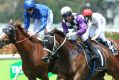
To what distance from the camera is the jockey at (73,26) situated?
35.2 ft

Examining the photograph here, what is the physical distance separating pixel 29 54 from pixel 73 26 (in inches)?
41.4

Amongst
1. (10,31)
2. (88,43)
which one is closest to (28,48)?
(10,31)

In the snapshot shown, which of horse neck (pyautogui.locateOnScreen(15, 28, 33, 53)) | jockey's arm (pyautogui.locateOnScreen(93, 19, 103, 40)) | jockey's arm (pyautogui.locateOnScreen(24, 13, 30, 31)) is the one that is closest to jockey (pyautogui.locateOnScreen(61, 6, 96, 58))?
jockey's arm (pyautogui.locateOnScreen(93, 19, 103, 40))

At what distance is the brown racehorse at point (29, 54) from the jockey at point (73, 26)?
0.70 meters

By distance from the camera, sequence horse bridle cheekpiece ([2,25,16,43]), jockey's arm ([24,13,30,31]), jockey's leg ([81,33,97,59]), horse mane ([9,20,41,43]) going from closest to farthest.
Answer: horse bridle cheekpiece ([2,25,16,43]) → jockey's leg ([81,33,97,59]) → horse mane ([9,20,41,43]) → jockey's arm ([24,13,30,31])

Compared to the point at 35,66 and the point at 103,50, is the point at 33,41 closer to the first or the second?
the point at 35,66

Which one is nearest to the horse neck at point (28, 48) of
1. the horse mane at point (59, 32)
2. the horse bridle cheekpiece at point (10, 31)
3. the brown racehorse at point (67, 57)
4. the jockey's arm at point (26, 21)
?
the horse bridle cheekpiece at point (10, 31)

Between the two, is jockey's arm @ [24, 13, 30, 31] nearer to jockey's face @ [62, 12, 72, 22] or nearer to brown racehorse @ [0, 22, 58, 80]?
brown racehorse @ [0, 22, 58, 80]

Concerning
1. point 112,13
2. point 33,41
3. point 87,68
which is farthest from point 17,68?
point 112,13

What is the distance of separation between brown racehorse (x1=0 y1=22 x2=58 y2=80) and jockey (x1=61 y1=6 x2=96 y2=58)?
704 mm

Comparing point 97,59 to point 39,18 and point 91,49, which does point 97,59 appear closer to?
point 91,49

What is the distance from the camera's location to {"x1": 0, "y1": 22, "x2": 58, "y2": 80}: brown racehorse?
11.4m

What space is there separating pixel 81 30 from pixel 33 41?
3.96ft

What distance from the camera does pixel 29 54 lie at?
37.9ft
